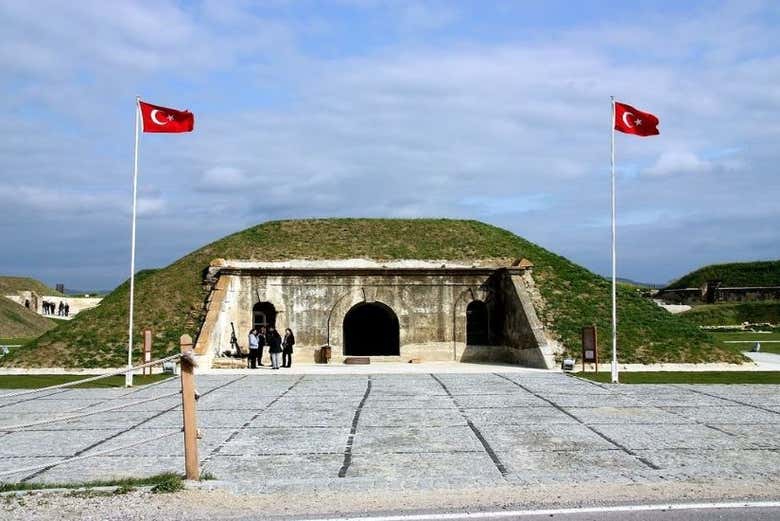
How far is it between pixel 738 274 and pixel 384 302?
163 feet

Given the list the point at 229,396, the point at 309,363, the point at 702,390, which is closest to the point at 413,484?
the point at 229,396

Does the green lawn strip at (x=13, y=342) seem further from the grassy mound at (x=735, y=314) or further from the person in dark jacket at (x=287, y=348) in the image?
the grassy mound at (x=735, y=314)

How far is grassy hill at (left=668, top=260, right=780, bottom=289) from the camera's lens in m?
67.5

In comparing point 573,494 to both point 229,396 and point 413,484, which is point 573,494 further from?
point 229,396

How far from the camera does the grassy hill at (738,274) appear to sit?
221ft

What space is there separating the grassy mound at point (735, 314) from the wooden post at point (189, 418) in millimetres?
52037

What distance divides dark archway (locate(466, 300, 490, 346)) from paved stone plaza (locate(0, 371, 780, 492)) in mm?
12608

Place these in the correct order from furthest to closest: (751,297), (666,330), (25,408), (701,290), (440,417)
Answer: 1. (701,290)
2. (751,297)
3. (666,330)
4. (25,408)
5. (440,417)

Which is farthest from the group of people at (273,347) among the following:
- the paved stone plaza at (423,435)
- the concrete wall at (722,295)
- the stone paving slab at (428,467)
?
the concrete wall at (722,295)

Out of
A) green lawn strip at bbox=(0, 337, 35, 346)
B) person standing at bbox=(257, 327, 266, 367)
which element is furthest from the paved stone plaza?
green lawn strip at bbox=(0, 337, 35, 346)

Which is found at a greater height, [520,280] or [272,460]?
[520,280]

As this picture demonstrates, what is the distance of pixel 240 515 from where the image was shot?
7.59m

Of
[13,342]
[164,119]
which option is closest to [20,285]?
[13,342]

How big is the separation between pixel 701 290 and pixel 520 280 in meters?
45.2
